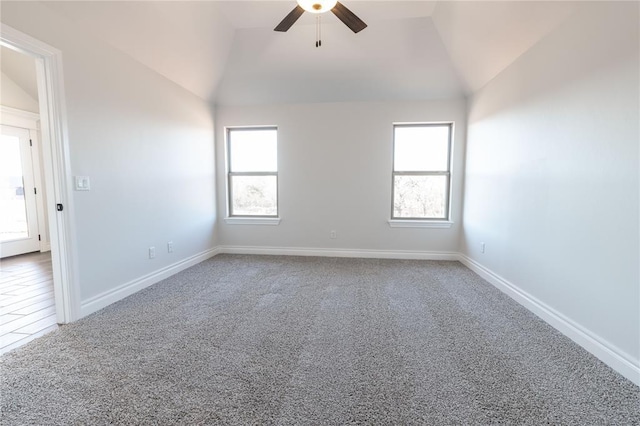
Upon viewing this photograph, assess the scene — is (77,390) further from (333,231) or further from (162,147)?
(333,231)

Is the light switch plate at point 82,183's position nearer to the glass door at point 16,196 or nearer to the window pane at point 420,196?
the glass door at point 16,196

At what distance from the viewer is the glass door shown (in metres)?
4.13

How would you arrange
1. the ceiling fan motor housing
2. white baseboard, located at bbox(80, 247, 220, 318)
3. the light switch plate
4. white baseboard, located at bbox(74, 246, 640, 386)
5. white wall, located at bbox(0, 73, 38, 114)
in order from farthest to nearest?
white wall, located at bbox(0, 73, 38, 114) → white baseboard, located at bbox(80, 247, 220, 318) → the light switch plate → the ceiling fan motor housing → white baseboard, located at bbox(74, 246, 640, 386)

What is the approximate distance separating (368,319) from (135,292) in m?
2.41

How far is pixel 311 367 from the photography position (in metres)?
1.66

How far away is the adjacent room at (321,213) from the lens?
1.54 m

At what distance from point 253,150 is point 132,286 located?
259 centimetres

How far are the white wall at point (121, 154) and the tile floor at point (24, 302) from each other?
0.39 metres

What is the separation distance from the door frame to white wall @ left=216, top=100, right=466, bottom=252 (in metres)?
2.36

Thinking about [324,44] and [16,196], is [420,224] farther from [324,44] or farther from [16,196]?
[16,196]

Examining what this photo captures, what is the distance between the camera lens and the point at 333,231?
14.3ft

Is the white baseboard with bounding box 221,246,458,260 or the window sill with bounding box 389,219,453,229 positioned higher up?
the window sill with bounding box 389,219,453,229

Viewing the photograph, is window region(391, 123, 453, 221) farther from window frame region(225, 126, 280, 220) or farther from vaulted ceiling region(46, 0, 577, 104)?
window frame region(225, 126, 280, 220)

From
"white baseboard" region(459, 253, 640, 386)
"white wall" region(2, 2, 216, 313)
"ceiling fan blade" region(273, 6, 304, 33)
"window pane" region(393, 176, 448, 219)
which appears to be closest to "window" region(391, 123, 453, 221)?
"window pane" region(393, 176, 448, 219)
